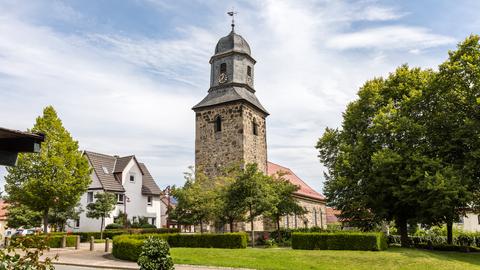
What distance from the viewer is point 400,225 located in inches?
1050

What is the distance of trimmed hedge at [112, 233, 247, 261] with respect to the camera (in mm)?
19781

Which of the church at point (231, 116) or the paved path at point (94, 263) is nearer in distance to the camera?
the paved path at point (94, 263)

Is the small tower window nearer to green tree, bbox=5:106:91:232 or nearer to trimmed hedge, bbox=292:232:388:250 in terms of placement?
green tree, bbox=5:106:91:232

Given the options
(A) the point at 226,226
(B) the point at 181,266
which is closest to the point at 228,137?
(A) the point at 226,226

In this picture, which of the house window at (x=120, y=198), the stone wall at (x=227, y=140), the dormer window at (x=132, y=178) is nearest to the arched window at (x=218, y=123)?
the stone wall at (x=227, y=140)

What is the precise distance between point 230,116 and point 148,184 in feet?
53.8

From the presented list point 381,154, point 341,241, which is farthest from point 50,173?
point 381,154

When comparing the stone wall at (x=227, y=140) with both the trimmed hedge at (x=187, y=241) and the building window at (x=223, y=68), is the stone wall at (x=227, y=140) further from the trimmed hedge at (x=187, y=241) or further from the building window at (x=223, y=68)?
the trimmed hedge at (x=187, y=241)

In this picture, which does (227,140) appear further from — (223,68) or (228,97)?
(223,68)

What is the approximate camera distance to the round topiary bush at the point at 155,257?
14.0 meters

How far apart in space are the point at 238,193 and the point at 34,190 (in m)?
15.0

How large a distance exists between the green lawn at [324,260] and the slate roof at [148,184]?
2597 cm

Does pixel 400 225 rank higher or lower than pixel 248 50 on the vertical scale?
lower

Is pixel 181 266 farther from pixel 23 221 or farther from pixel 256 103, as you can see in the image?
pixel 23 221
